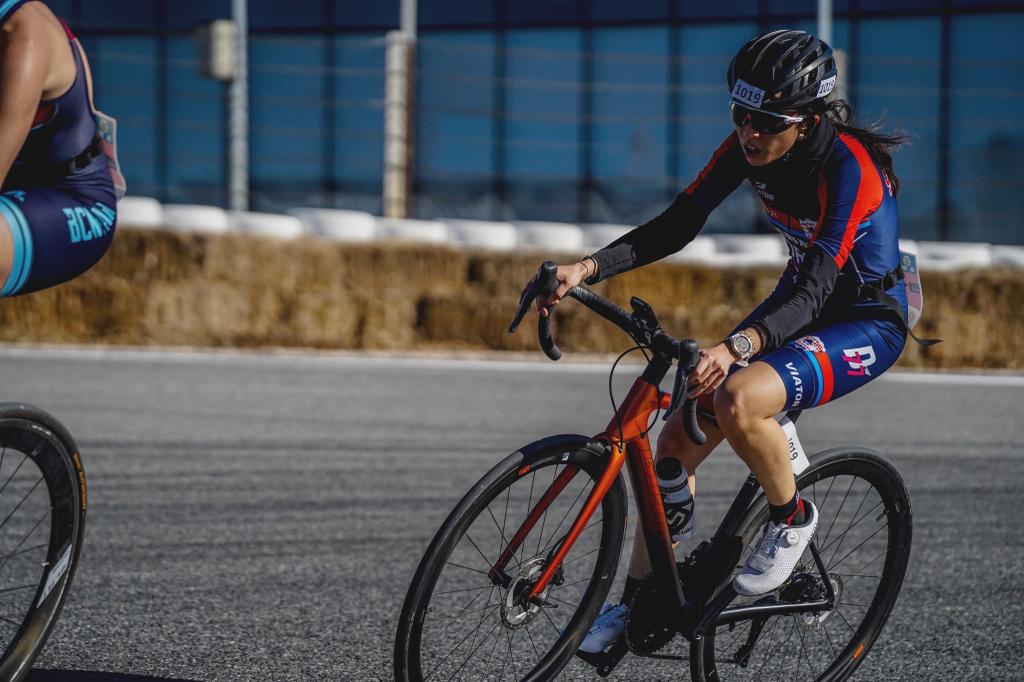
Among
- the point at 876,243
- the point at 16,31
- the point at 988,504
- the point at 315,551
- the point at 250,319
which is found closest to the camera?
the point at 16,31

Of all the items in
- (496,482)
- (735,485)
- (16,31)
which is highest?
(16,31)

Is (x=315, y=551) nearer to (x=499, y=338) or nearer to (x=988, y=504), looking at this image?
(x=988, y=504)

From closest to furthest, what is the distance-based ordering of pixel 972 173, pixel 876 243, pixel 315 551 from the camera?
1. pixel 876 243
2. pixel 315 551
3. pixel 972 173

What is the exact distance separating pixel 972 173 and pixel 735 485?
17751 mm

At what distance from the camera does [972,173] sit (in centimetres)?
2253

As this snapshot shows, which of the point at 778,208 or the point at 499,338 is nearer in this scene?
the point at 778,208

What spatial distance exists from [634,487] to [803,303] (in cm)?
64

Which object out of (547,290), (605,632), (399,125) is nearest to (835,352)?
(547,290)

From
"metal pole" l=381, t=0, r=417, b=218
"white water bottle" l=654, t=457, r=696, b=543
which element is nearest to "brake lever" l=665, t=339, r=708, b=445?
"white water bottle" l=654, t=457, r=696, b=543

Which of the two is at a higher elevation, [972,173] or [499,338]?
[972,173]

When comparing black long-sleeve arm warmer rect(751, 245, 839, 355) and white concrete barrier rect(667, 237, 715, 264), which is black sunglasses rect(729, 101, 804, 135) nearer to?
black long-sleeve arm warmer rect(751, 245, 839, 355)

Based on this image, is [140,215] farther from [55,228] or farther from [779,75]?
[779,75]

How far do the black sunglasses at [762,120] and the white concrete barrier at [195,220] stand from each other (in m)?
8.93

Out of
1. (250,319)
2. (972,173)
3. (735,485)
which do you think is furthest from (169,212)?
(972,173)
